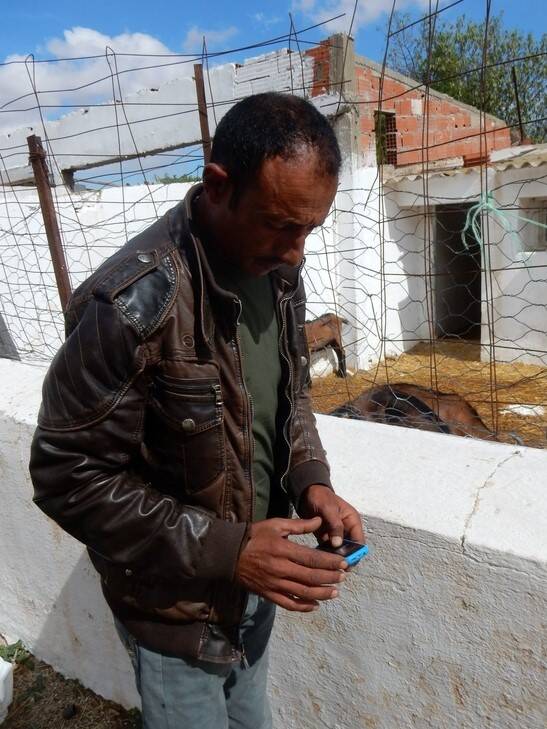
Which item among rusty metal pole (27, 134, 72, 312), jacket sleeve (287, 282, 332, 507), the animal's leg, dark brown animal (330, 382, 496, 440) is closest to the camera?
jacket sleeve (287, 282, 332, 507)

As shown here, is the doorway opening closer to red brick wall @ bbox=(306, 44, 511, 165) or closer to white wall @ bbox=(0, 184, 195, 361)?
red brick wall @ bbox=(306, 44, 511, 165)

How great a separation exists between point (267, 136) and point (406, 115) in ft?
30.8

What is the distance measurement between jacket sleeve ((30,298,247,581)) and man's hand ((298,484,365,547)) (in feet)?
0.89

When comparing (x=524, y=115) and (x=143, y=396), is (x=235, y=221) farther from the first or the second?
(x=524, y=115)

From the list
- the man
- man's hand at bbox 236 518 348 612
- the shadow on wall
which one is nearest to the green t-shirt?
the man

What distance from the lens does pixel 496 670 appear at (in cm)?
135

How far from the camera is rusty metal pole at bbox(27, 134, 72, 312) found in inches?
115

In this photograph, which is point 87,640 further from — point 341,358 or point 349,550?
point 341,358

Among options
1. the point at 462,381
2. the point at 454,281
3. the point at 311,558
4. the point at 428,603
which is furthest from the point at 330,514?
the point at 454,281

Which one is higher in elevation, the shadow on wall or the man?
the man

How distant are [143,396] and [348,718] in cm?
125

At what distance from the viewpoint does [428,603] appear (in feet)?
4.65

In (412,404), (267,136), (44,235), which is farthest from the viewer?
(44,235)

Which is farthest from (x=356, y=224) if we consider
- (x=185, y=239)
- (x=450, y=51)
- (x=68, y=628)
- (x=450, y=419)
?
(x=450, y=51)
